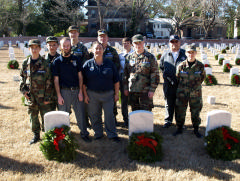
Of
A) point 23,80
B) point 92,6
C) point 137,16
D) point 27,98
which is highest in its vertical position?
point 92,6

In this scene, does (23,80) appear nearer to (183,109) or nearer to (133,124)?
(133,124)

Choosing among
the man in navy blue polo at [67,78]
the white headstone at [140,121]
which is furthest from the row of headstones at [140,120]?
the man in navy blue polo at [67,78]

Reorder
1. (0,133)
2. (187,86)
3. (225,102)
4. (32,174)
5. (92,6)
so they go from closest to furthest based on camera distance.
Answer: (32,174), (187,86), (0,133), (225,102), (92,6)

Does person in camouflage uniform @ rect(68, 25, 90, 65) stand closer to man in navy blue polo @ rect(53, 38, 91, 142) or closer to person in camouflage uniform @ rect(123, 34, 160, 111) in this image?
man in navy blue polo @ rect(53, 38, 91, 142)

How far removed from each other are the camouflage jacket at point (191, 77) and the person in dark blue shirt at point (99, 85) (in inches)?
51.1

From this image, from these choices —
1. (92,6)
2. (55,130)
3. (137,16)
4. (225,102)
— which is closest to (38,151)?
(55,130)

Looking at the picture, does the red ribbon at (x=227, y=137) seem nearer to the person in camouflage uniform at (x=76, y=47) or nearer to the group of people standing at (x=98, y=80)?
the group of people standing at (x=98, y=80)

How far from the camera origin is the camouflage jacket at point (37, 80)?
3.93 metres

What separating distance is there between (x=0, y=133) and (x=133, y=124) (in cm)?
299

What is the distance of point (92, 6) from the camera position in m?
38.4

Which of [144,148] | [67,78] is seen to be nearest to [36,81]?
[67,78]

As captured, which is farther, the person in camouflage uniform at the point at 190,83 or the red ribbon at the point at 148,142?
the person in camouflage uniform at the point at 190,83

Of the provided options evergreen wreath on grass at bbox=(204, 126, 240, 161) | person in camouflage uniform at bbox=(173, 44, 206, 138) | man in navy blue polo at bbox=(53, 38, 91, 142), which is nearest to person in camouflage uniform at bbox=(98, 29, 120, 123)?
man in navy blue polo at bbox=(53, 38, 91, 142)

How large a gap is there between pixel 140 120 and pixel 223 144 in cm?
145
